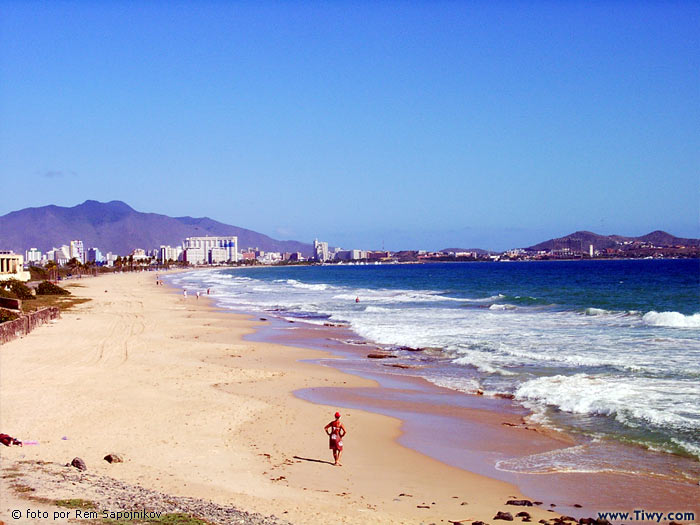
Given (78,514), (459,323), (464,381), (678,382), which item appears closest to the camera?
(78,514)

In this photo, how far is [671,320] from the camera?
30.5 meters

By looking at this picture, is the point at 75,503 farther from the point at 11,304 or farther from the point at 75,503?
the point at 11,304

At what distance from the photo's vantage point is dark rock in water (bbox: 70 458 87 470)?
9066 mm

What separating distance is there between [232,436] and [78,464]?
3.15m

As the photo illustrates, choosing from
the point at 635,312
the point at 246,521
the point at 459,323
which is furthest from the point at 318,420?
the point at 635,312

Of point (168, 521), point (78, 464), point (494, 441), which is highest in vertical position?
point (168, 521)

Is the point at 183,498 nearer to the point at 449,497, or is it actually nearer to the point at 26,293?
the point at 449,497

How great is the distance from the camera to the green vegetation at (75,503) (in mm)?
7062

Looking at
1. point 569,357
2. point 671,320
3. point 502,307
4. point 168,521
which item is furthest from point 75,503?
point 502,307

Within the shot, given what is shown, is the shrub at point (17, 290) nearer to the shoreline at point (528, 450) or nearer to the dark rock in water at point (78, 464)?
the shoreline at point (528, 450)

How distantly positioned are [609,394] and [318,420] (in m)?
6.67

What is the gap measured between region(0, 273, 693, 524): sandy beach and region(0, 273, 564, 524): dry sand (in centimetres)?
3

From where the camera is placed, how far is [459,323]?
31609mm

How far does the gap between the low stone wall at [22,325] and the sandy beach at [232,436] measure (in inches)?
31.7
